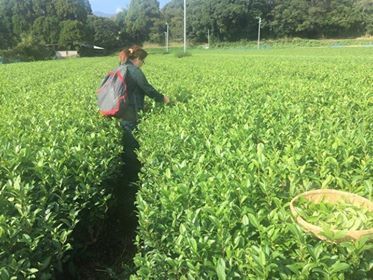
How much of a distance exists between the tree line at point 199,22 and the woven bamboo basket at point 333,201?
259 feet

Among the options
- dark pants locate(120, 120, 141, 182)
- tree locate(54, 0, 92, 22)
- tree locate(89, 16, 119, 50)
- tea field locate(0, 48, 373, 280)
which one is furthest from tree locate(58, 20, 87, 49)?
tea field locate(0, 48, 373, 280)

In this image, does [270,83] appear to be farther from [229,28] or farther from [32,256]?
[229,28]

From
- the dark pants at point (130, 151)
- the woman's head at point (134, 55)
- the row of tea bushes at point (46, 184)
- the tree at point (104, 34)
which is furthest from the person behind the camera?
the tree at point (104, 34)

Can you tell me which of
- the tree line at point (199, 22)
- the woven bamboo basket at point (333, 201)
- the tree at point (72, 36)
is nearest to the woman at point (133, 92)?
the woven bamboo basket at point (333, 201)

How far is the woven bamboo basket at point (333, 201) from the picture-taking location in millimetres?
2016

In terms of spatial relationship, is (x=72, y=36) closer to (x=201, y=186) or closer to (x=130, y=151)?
(x=130, y=151)

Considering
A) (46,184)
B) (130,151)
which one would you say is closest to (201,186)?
(46,184)

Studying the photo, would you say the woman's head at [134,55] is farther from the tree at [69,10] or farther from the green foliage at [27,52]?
the tree at [69,10]

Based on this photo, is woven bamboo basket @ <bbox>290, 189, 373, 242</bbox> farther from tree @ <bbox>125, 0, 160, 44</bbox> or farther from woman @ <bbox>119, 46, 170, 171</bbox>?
tree @ <bbox>125, 0, 160, 44</bbox>

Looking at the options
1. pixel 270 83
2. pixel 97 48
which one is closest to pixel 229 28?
pixel 97 48

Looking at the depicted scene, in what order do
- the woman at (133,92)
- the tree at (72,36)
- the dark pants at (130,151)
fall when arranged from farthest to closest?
the tree at (72,36) → the woman at (133,92) → the dark pants at (130,151)

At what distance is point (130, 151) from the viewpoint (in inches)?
239

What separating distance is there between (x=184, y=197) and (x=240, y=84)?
6.55m

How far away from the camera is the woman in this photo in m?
6.13
